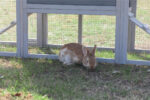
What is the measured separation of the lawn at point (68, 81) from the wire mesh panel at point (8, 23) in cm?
72

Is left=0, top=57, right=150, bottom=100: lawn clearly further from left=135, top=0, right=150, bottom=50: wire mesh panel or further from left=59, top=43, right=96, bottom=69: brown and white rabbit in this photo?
left=135, top=0, right=150, bottom=50: wire mesh panel

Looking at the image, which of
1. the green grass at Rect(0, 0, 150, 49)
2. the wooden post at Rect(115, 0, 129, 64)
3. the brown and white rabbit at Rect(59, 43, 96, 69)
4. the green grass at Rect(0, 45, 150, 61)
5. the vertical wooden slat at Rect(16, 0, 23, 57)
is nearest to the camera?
the wooden post at Rect(115, 0, 129, 64)

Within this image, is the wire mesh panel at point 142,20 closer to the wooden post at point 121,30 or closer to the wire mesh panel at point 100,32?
the wire mesh panel at point 100,32

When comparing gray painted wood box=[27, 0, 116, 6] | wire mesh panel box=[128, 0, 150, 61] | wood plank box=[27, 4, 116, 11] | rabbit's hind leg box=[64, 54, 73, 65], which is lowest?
rabbit's hind leg box=[64, 54, 73, 65]

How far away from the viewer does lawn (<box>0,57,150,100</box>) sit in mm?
4742

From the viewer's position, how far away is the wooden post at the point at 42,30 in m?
7.74

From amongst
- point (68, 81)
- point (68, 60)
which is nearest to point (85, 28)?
point (68, 60)

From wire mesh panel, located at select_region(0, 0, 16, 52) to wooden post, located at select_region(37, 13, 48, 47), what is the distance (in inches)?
23.3

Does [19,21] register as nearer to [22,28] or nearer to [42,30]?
[22,28]

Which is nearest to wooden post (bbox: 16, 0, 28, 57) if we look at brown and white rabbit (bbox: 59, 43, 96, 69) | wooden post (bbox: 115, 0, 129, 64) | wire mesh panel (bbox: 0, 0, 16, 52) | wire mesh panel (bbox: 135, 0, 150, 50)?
wire mesh panel (bbox: 0, 0, 16, 52)

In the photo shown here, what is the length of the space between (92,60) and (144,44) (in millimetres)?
1654

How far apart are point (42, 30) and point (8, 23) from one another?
0.81 metres

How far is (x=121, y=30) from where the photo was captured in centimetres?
636

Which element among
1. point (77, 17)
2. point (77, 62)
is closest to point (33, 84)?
point (77, 62)
